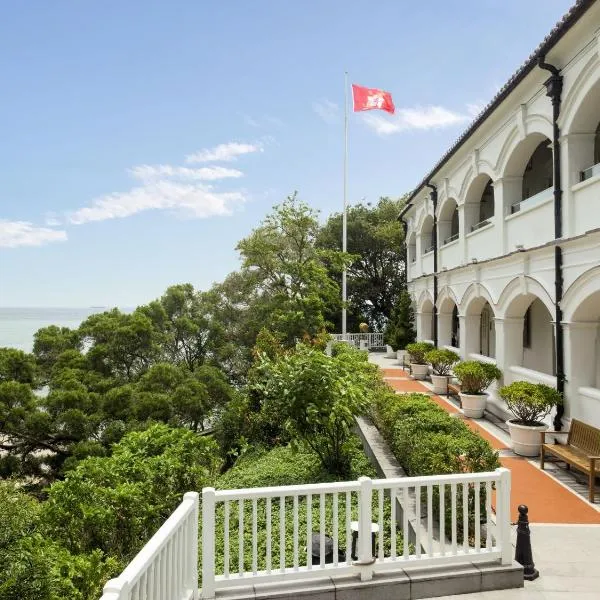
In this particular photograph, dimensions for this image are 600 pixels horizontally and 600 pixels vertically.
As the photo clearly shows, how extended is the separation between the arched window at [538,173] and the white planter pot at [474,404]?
6.37 meters

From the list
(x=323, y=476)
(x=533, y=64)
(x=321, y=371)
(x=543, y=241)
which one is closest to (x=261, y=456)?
(x=323, y=476)

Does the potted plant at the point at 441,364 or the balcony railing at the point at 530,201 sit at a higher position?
the balcony railing at the point at 530,201

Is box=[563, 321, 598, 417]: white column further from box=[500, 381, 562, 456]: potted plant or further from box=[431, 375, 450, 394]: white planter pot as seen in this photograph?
box=[431, 375, 450, 394]: white planter pot

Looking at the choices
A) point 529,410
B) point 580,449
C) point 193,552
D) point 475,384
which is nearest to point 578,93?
point 529,410

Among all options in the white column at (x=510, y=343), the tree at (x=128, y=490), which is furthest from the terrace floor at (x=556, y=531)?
the tree at (x=128, y=490)

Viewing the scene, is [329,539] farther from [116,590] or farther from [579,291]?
[579,291]

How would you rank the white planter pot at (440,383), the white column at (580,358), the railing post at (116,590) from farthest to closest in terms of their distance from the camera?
the white planter pot at (440,383), the white column at (580,358), the railing post at (116,590)

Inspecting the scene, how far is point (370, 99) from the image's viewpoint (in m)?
20.0

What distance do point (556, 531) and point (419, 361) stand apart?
1259 cm

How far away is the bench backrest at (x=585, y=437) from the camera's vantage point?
7.41m

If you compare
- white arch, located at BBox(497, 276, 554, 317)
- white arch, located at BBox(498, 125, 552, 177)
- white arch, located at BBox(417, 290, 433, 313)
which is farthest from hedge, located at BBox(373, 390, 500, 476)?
white arch, located at BBox(417, 290, 433, 313)

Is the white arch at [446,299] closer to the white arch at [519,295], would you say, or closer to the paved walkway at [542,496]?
the white arch at [519,295]

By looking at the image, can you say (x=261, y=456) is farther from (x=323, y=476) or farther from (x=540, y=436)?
(x=540, y=436)

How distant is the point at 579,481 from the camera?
7453 mm
